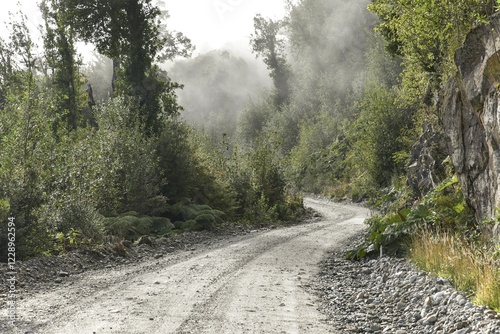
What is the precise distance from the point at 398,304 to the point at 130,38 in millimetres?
20847

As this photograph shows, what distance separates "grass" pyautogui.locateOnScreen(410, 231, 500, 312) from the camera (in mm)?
6379

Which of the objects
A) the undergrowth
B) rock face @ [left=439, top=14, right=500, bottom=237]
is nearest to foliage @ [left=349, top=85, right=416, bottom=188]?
the undergrowth

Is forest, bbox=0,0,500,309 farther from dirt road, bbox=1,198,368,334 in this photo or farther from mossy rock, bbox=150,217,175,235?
dirt road, bbox=1,198,368,334

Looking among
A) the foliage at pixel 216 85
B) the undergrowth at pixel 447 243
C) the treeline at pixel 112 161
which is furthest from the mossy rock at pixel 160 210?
the foliage at pixel 216 85

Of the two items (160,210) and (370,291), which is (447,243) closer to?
(370,291)

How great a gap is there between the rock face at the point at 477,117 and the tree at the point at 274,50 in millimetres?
64808

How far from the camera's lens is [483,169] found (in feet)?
30.3

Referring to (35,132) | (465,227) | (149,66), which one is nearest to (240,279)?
(465,227)

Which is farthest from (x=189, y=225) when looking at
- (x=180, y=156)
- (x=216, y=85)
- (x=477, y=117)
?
(x=216, y=85)

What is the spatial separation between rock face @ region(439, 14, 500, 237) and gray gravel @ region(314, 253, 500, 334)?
194cm

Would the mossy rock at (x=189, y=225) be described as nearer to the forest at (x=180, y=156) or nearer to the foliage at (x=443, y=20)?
the forest at (x=180, y=156)

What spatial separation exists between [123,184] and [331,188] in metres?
27.0

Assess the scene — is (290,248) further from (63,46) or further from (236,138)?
(236,138)

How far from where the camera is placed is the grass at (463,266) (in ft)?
20.9
